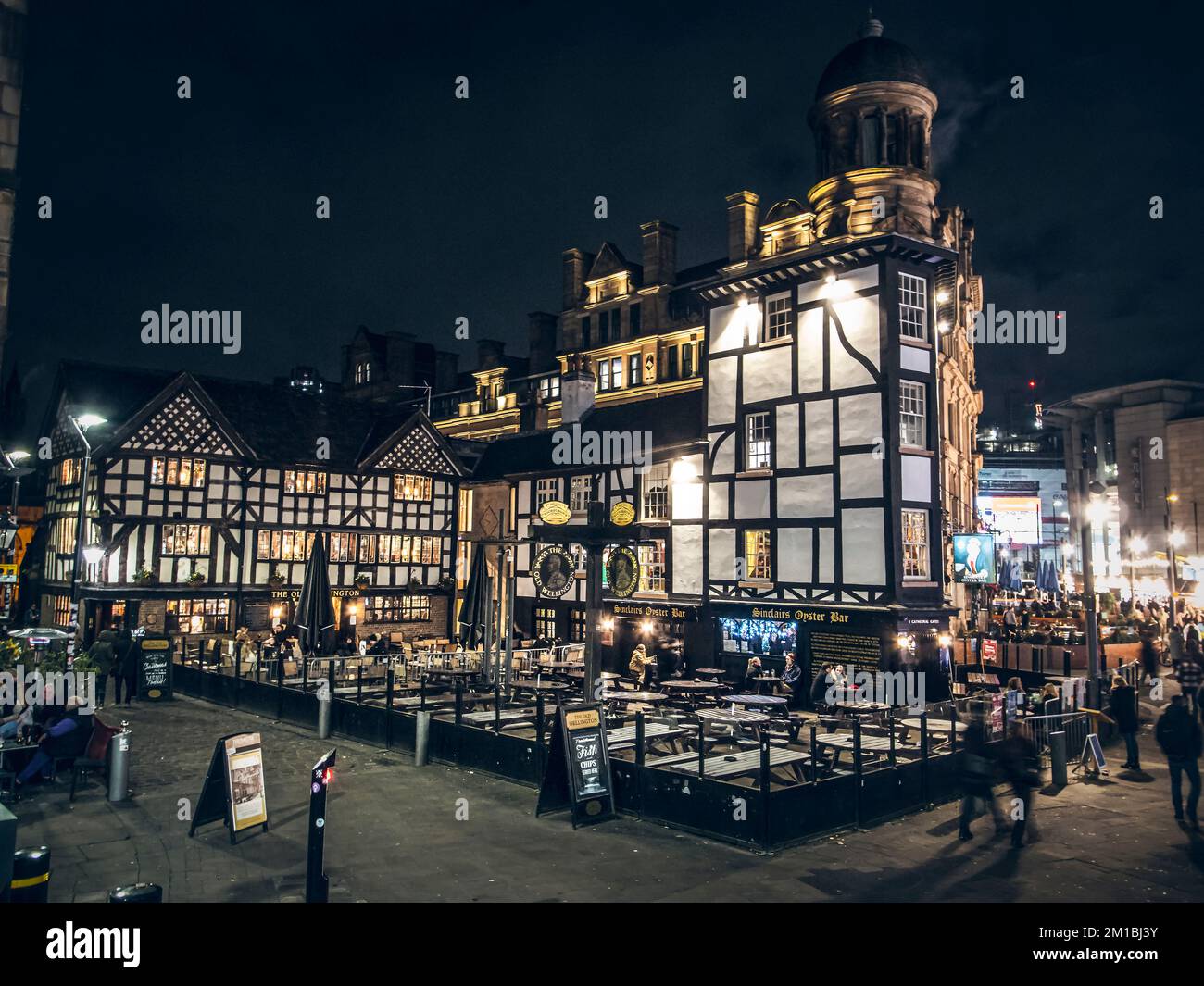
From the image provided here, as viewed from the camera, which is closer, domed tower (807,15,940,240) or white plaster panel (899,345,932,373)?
white plaster panel (899,345,932,373)

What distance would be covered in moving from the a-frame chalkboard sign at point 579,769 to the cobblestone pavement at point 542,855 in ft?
0.98

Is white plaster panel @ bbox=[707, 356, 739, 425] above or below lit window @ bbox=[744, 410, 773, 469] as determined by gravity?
above

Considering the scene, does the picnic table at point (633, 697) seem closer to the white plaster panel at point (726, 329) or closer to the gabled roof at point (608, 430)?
the gabled roof at point (608, 430)

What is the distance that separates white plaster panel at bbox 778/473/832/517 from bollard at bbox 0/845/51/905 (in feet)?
71.8

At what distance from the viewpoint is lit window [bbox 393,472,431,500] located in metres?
38.9

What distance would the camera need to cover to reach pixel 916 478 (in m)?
24.8

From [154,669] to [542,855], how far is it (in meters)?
16.5

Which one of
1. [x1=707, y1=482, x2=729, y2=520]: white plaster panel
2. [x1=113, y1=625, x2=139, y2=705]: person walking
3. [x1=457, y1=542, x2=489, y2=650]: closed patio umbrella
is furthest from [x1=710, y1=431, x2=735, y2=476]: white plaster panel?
[x1=113, y1=625, x2=139, y2=705]: person walking

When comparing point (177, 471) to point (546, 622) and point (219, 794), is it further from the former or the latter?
point (219, 794)

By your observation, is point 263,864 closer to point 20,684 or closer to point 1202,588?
point 20,684

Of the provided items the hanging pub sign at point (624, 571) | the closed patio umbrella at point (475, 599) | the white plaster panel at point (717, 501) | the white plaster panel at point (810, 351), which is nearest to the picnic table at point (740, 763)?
the hanging pub sign at point (624, 571)

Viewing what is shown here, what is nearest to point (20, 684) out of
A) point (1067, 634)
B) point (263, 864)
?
point (263, 864)

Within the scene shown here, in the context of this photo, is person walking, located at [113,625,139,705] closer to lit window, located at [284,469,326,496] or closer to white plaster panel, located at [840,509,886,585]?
lit window, located at [284,469,326,496]

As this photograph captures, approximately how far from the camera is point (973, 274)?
4278cm
